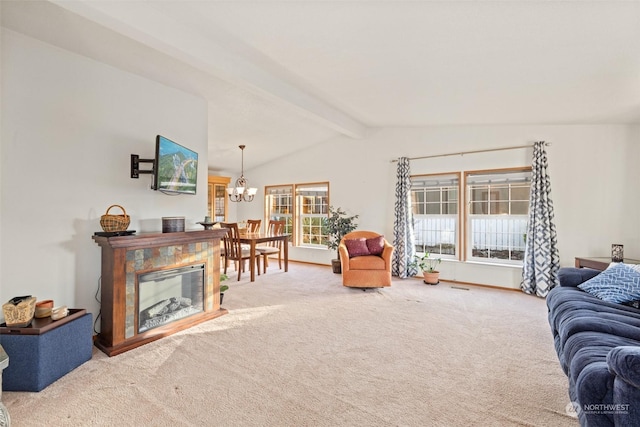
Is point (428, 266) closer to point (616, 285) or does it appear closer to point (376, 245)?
point (376, 245)

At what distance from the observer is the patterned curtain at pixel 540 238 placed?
4117mm

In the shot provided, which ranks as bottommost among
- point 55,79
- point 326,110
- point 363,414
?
point 363,414

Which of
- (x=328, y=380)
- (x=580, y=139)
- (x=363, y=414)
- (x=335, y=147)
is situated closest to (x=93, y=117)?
(x=328, y=380)

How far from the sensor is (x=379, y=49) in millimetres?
2547

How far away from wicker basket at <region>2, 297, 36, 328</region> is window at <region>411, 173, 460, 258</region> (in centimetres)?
513

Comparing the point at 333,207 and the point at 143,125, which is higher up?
the point at 143,125

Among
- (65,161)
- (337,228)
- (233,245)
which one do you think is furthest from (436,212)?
(65,161)

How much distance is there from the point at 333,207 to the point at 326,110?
242cm

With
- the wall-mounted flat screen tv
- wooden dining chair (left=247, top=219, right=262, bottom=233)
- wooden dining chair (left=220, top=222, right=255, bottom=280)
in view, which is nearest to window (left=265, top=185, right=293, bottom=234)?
wooden dining chair (left=247, top=219, right=262, bottom=233)

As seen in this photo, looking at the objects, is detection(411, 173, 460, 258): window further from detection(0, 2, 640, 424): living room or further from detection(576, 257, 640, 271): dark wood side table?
detection(576, 257, 640, 271): dark wood side table

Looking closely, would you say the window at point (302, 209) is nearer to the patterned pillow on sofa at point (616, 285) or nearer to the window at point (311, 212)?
the window at point (311, 212)

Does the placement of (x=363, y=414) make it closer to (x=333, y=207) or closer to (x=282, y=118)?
(x=282, y=118)

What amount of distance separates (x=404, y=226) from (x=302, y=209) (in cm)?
260

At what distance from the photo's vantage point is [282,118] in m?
4.75
